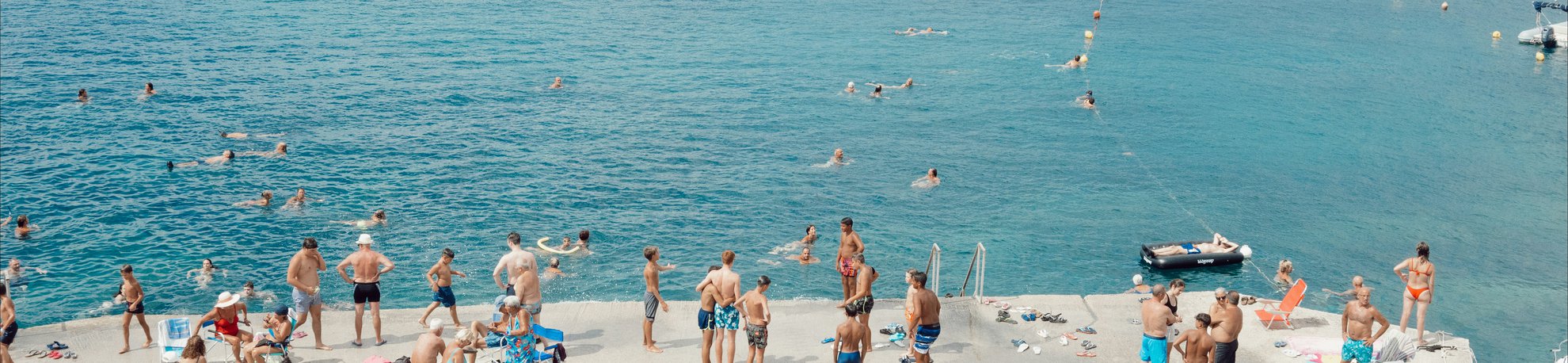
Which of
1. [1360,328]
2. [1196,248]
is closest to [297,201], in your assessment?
[1196,248]

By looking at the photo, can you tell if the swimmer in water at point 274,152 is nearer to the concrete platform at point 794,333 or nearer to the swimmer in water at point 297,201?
the swimmer in water at point 297,201

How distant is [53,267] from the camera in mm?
26266

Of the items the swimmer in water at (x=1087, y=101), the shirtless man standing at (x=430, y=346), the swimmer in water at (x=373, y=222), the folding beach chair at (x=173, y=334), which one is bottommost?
the swimmer in water at (x=1087, y=101)

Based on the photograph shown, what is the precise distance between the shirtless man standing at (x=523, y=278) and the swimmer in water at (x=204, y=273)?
1225cm

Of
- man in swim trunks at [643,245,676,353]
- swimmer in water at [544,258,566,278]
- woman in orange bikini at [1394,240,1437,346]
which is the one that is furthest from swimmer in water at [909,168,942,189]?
man in swim trunks at [643,245,676,353]

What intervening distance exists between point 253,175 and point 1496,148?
41929 millimetres

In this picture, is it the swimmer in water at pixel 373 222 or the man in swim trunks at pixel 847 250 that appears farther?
the swimmer in water at pixel 373 222

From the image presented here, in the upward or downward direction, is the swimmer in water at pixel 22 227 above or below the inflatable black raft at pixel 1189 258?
above

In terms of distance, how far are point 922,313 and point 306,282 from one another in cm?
877

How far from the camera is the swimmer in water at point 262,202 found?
30047 millimetres

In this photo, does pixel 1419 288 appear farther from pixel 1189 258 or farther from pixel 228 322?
pixel 228 322

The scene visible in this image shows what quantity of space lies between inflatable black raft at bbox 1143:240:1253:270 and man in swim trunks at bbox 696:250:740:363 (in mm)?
15334

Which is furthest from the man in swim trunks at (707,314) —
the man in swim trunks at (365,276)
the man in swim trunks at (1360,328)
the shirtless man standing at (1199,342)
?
the man in swim trunks at (1360,328)

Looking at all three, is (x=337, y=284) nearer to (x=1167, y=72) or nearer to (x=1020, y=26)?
(x=1167, y=72)
